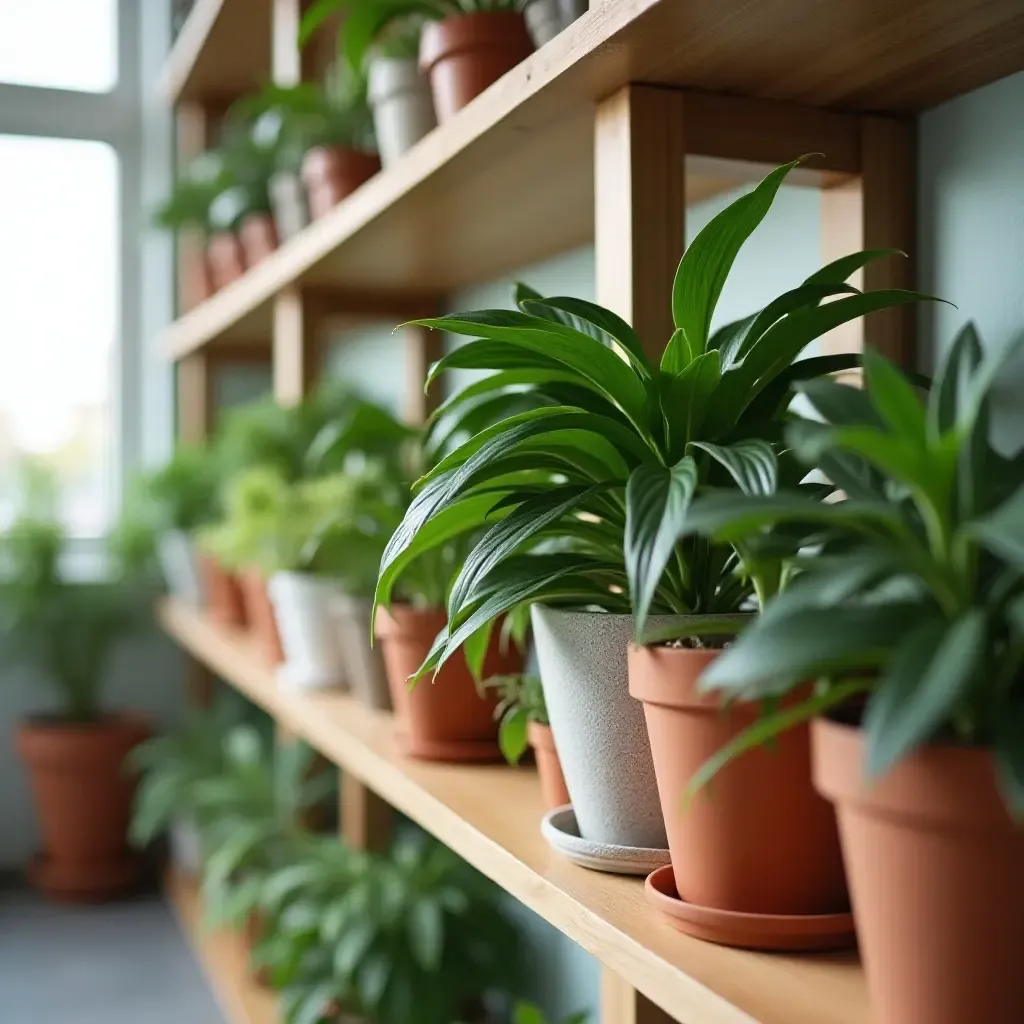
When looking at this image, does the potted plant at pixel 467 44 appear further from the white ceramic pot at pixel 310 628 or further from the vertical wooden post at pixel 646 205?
the white ceramic pot at pixel 310 628

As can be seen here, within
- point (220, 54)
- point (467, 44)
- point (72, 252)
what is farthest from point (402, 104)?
point (72, 252)

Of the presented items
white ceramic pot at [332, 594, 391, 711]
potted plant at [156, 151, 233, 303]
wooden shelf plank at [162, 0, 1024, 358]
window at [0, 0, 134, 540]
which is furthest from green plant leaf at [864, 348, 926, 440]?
window at [0, 0, 134, 540]

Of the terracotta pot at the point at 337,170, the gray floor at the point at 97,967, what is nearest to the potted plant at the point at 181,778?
the gray floor at the point at 97,967

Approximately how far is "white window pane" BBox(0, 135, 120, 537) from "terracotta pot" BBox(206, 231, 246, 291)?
92cm

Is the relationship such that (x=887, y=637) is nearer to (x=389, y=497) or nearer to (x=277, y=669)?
(x=389, y=497)

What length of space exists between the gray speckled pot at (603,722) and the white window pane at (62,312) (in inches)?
117

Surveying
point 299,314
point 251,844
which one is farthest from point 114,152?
point 251,844

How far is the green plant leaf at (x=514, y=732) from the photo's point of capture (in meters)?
1.08

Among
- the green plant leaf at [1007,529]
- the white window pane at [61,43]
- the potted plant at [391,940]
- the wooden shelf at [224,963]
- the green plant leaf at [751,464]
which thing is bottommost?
the wooden shelf at [224,963]

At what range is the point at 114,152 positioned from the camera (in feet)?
11.9

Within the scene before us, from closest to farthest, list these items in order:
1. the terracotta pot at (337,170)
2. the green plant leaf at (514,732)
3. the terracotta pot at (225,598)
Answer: the green plant leaf at (514,732) < the terracotta pot at (337,170) < the terracotta pot at (225,598)

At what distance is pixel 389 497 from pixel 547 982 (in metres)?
0.91

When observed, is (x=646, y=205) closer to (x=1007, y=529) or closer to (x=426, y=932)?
(x=1007, y=529)

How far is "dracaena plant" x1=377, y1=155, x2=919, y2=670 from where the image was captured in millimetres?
748
